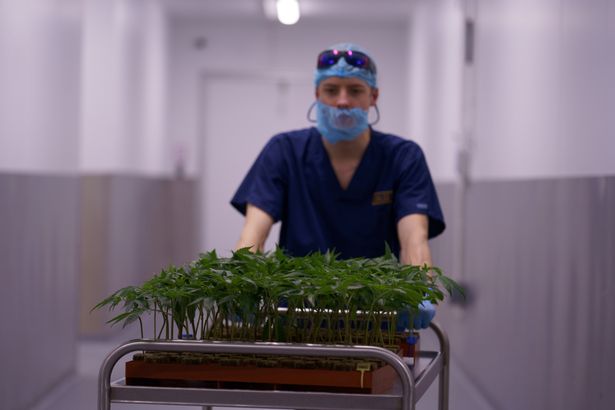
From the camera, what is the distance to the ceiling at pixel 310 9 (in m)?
8.00

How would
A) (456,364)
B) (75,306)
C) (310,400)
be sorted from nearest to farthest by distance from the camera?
(310,400)
(75,306)
(456,364)

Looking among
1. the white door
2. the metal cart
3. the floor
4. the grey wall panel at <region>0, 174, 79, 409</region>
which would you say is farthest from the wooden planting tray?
the white door

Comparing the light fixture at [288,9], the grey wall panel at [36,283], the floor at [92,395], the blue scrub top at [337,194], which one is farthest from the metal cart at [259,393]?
the light fixture at [288,9]

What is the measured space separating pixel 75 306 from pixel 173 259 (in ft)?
12.5

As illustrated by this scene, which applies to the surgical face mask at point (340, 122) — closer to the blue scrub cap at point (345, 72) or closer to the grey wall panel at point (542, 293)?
the blue scrub cap at point (345, 72)

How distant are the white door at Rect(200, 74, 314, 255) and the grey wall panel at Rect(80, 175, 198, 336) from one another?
0.81 metres

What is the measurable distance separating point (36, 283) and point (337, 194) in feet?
6.76

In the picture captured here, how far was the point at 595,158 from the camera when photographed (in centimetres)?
287

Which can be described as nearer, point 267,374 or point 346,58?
point 267,374

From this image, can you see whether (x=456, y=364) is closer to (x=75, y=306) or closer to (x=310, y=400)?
(x=75, y=306)

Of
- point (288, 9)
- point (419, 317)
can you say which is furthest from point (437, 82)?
point (419, 317)

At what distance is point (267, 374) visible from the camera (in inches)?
55.6

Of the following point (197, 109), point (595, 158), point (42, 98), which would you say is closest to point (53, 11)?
point (42, 98)

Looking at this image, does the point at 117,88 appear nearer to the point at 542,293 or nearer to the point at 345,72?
the point at 542,293
